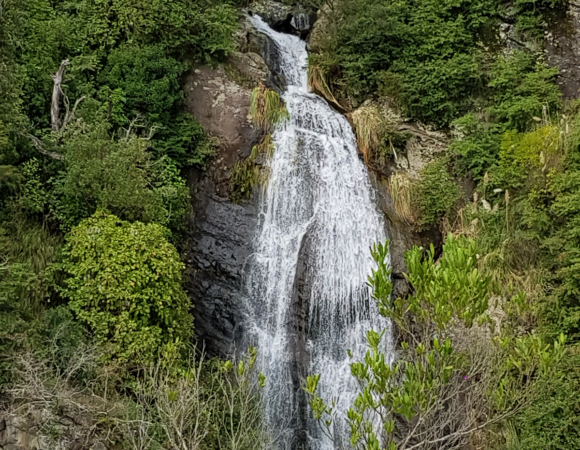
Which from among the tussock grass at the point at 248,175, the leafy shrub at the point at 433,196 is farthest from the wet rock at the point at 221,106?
the leafy shrub at the point at 433,196

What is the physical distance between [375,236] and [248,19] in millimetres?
8552

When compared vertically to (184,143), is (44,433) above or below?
below

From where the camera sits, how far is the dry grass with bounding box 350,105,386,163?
1187 cm

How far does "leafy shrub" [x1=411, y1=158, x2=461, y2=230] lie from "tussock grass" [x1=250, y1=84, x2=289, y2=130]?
3.39 metres

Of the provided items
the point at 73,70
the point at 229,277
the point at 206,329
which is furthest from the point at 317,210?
the point at 73,70

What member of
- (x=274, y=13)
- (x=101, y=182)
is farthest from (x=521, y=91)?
(x=101, y=182)

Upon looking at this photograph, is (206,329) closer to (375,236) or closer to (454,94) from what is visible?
(375,236)

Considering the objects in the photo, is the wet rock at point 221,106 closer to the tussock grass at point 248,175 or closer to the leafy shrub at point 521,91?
the tussock grass at point 248,175

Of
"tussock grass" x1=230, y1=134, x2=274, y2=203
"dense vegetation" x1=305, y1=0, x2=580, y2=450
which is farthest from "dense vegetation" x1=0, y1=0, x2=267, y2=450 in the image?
"dense vegetation" x1=305, y1=0, x2=580, y2=450

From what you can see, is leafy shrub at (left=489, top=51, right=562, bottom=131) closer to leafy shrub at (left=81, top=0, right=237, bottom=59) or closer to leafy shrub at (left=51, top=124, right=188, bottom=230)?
leafy shrub at (left=81, top=0, right=237, bottom=59)

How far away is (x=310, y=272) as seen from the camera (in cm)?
1005

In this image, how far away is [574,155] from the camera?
9.42 meters

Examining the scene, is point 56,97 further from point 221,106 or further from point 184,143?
point 221,106

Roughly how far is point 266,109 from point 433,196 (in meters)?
4.11
